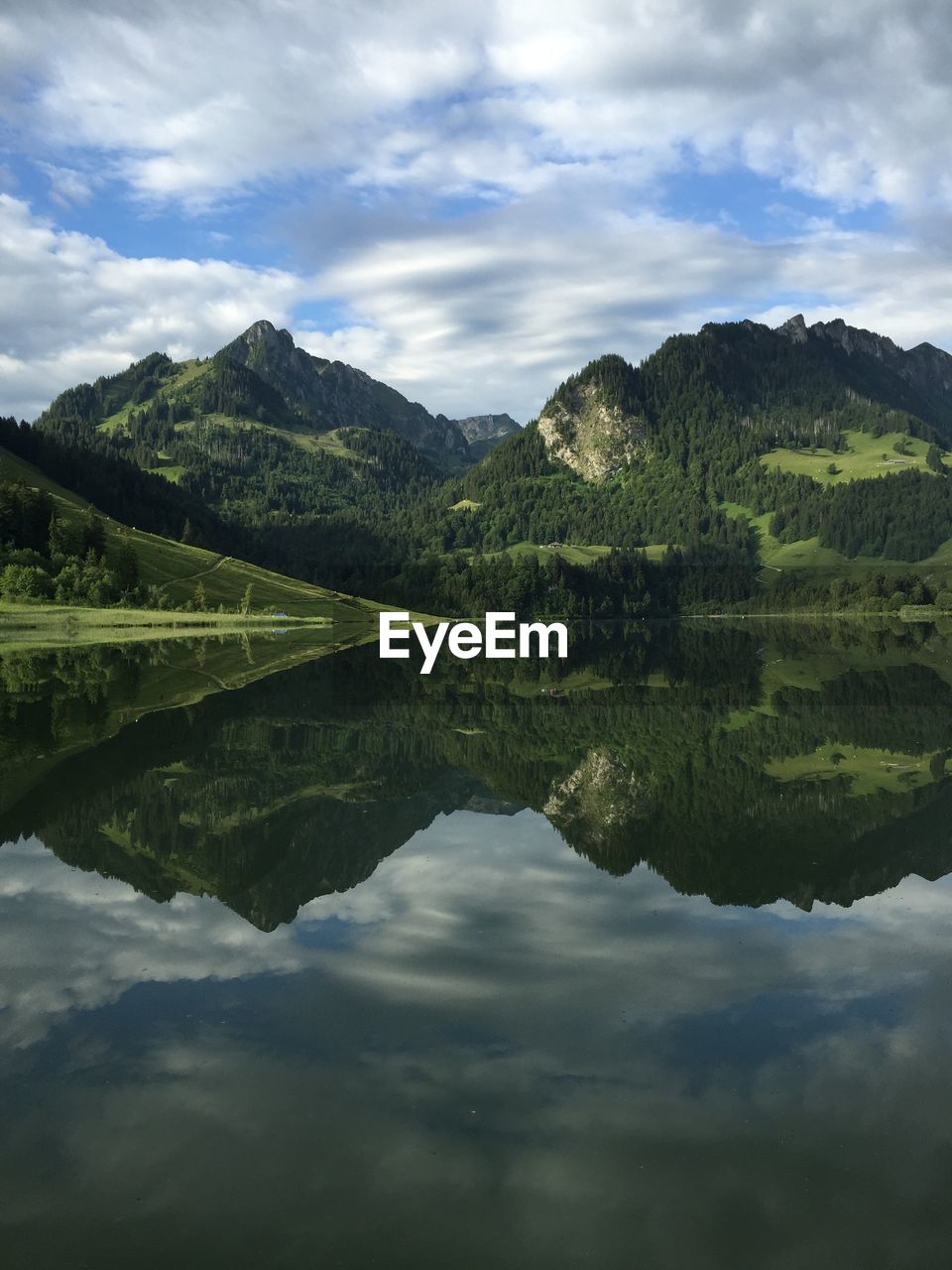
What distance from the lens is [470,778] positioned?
3272 centimetres

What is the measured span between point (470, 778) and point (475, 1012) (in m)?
18.8

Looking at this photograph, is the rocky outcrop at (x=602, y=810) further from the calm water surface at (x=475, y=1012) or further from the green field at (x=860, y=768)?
the green field at (x=860, y=768)

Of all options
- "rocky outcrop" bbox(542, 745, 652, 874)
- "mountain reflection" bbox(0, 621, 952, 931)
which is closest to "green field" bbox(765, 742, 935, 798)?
"mountain reflection" bbox(0, 621, 952, 931)

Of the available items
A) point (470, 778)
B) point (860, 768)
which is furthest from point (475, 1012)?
point (860, 768)

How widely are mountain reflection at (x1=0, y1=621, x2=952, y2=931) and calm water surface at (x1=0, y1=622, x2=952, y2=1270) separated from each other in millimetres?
197

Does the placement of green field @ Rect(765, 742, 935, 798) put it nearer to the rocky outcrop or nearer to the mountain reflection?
the mountain reflection

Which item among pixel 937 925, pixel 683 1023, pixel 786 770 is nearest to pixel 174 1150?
pixel 683 1023

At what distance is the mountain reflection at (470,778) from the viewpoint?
2178 centimetres

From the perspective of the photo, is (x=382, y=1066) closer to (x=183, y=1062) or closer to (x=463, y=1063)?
(x=463, y=1063)

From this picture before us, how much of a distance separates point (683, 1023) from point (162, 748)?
2777cm

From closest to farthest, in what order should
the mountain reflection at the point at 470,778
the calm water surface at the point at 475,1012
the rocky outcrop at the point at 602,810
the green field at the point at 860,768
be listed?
the calm water surface at the point at 475,1012 < the mountain reflection at the point at 470,778 < the rocky outcrop at the point at 602,810 < the green field at the point at 860,768

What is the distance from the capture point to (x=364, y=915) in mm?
18547

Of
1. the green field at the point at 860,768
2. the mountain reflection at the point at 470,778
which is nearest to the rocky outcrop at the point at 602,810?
the mountain reflection at the point at 470,778

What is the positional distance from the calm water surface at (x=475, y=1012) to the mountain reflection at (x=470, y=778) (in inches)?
7.8
